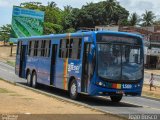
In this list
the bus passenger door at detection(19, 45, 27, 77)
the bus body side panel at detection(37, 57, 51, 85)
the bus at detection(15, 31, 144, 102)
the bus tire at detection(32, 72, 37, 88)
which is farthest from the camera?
the bus passenger door at detection(19, 45, 27, 77)

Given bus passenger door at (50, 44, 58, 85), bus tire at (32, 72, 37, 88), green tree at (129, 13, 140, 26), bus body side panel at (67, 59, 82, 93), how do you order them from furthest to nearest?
green tree at (129, 13, 140, 26)
bus tire at (32, 72, 37, 88)
bus passenger door at (50, 44, 58, 85)
bus body side panel at (67, 59, 82, 93)

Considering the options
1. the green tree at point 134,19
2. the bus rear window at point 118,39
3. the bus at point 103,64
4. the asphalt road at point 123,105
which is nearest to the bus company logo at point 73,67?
the bus at point 103,64

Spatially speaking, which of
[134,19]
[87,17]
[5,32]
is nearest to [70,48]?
[87,17]

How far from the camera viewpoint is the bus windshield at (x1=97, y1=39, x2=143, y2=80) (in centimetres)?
2023

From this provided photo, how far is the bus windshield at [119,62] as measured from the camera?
2023 cm

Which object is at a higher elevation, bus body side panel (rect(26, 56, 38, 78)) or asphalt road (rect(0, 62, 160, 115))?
bus body side panel (rect(26, 56, 38, 78))

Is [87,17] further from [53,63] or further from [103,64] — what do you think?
[103,64]

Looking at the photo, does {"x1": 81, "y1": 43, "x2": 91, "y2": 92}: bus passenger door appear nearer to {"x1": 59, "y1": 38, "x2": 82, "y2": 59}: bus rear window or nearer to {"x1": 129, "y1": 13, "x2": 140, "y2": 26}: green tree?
{"x1": 59, "y1": 38, "x2": 82, "y2": 59}: bus rear window

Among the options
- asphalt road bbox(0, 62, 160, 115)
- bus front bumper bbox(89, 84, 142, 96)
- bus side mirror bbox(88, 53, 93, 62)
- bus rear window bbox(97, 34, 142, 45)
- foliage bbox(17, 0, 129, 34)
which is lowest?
asphalt road bbox(0, 62, 160, 115)

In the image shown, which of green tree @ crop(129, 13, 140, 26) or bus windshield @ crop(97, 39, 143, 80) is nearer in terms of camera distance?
bus windshield @ crop(97, 39, 143, 80)

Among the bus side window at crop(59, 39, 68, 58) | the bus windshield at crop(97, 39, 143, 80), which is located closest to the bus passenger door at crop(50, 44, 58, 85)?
the bus side window at crop(59, 39, 68, 58)

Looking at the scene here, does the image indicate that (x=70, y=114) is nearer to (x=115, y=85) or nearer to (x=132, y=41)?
(x=115, y=85)

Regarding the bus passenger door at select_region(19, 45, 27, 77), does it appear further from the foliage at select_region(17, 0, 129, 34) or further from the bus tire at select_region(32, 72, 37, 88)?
the foliage at select_region(17, 0, 129, 34)

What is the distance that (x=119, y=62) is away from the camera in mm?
20469
